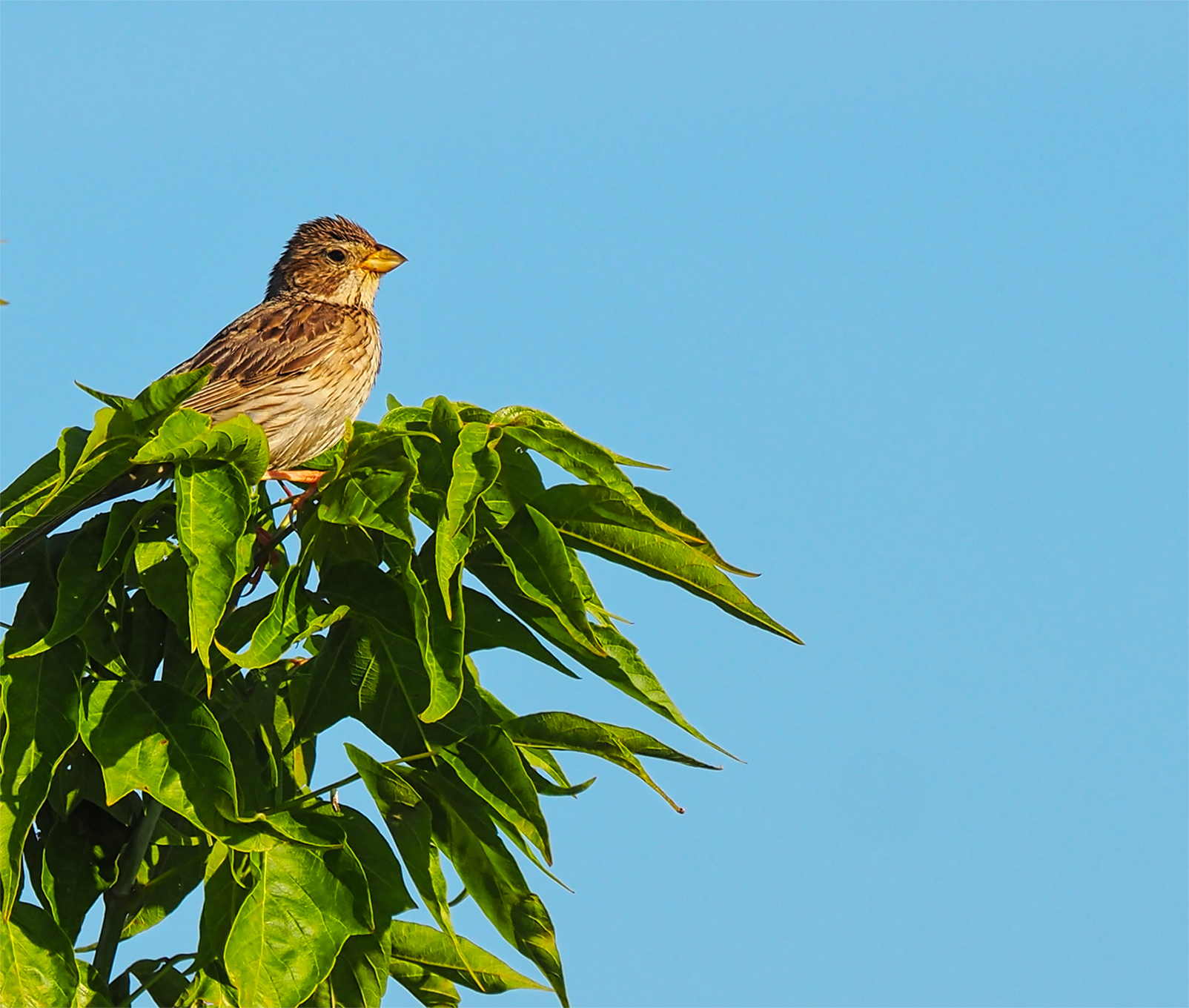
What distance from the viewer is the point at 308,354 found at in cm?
773

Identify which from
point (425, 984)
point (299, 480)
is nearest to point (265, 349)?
point (299, 480)

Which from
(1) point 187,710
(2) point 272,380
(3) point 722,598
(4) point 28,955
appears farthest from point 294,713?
(2) point 272,380

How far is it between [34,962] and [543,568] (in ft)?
5.52

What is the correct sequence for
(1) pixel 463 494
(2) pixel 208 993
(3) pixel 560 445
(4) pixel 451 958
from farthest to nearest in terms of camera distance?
(4) pixel 451 958, (2) pixel 208 993, (3) pixel 560 445, (1) pixel 463 494

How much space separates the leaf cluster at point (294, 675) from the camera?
11.7ft

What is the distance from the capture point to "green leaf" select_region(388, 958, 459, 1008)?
15.1ft

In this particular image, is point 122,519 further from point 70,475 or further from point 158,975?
point 158,975

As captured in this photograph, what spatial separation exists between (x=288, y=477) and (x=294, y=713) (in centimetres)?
110

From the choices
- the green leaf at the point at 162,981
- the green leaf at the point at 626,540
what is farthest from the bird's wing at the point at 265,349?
the green leaf at the point at 626,540


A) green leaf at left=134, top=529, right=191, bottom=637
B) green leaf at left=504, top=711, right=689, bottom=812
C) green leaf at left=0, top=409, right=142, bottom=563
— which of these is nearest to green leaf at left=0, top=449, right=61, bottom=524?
green leaf at left=0, top=409, right=142, bottom=563

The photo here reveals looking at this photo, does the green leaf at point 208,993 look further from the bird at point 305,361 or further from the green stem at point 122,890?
the bird at point 305,361

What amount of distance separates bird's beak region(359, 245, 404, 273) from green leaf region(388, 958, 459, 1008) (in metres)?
5.41

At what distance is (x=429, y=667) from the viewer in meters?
3.46

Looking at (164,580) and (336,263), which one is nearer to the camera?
(164,580)
